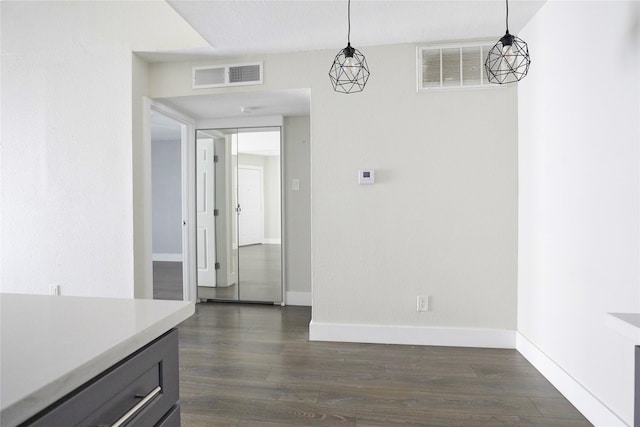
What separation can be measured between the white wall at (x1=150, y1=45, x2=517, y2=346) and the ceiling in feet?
0.59

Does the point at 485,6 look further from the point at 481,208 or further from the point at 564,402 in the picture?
the point at 564,402

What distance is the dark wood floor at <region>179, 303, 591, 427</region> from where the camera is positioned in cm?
192

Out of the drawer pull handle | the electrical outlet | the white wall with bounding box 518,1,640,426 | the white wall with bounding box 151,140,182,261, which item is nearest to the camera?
the drawer pull handle

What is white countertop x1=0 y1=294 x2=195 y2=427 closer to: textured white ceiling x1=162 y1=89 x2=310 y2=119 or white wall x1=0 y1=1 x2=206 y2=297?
white wall x1=0 y1=1 x2=206 y2=297

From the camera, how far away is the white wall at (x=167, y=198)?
756cm

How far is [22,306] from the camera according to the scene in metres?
0.99

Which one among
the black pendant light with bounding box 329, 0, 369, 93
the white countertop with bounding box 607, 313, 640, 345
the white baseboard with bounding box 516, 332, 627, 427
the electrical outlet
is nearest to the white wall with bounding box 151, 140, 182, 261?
the black pendant light with bounding box 329, 0, 369, 93

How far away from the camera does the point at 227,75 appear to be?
3.12m

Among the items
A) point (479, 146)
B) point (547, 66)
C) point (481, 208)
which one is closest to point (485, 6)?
point (547, 66)

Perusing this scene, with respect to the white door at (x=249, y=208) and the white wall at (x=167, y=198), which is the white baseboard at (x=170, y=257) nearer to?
the white wall at (x=167, y=198)

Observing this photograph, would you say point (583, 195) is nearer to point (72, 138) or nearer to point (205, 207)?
point (205, 207)

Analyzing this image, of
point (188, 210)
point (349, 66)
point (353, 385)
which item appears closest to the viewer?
point (349, 66)

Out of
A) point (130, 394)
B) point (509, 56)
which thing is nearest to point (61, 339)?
point (130, 394)

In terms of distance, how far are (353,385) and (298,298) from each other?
1.90m
